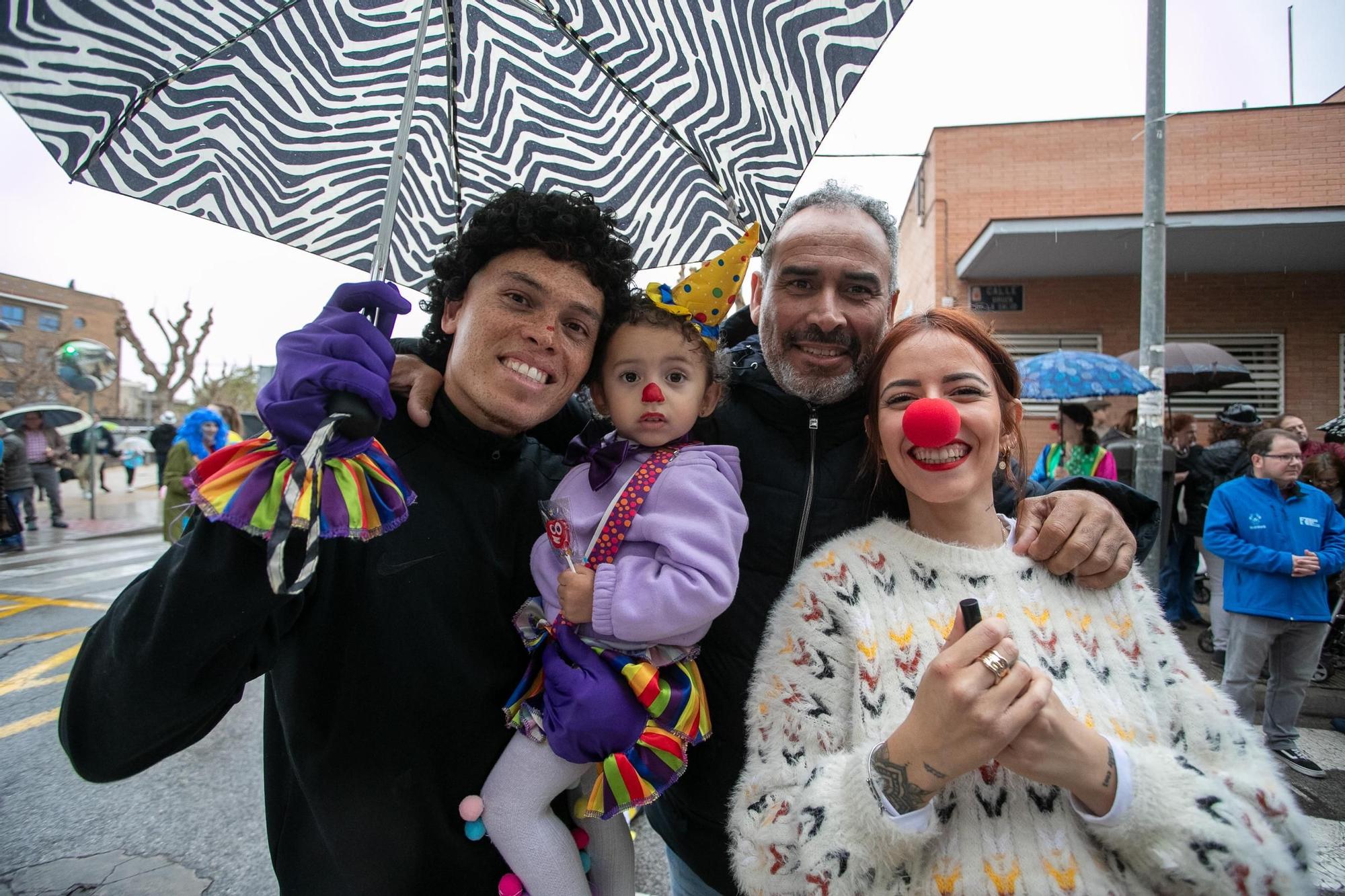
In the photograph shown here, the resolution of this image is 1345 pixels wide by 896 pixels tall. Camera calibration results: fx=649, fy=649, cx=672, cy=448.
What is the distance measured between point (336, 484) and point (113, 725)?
568mm

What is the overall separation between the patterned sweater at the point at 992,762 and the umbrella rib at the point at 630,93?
0.98 m

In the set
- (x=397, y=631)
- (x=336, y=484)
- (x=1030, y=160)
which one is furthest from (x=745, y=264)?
(x=1030, y=160)

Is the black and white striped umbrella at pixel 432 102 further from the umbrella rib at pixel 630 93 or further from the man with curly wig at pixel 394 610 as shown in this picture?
the man with curly wig at pixel 394 610

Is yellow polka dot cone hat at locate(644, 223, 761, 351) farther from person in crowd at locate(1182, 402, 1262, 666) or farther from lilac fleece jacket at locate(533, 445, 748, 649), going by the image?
person in crowd at locate(1182, 402, 1262, 666)

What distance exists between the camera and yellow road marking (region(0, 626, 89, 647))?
5.69m

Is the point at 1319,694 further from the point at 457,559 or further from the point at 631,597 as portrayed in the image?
the point at 457,559

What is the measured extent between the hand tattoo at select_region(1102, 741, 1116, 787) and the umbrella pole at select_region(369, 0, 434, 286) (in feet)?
5.53

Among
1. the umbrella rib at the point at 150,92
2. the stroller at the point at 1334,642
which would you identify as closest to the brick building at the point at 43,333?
the umbrella rib at the point at 150,92

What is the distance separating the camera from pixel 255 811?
327 cm

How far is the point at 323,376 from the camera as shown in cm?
115

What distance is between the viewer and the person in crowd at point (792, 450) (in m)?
1.63

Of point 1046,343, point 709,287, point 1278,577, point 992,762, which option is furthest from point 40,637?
point 1046,343

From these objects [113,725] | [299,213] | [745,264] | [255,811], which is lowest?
[255,811]

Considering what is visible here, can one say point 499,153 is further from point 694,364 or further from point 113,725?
point 113,725
